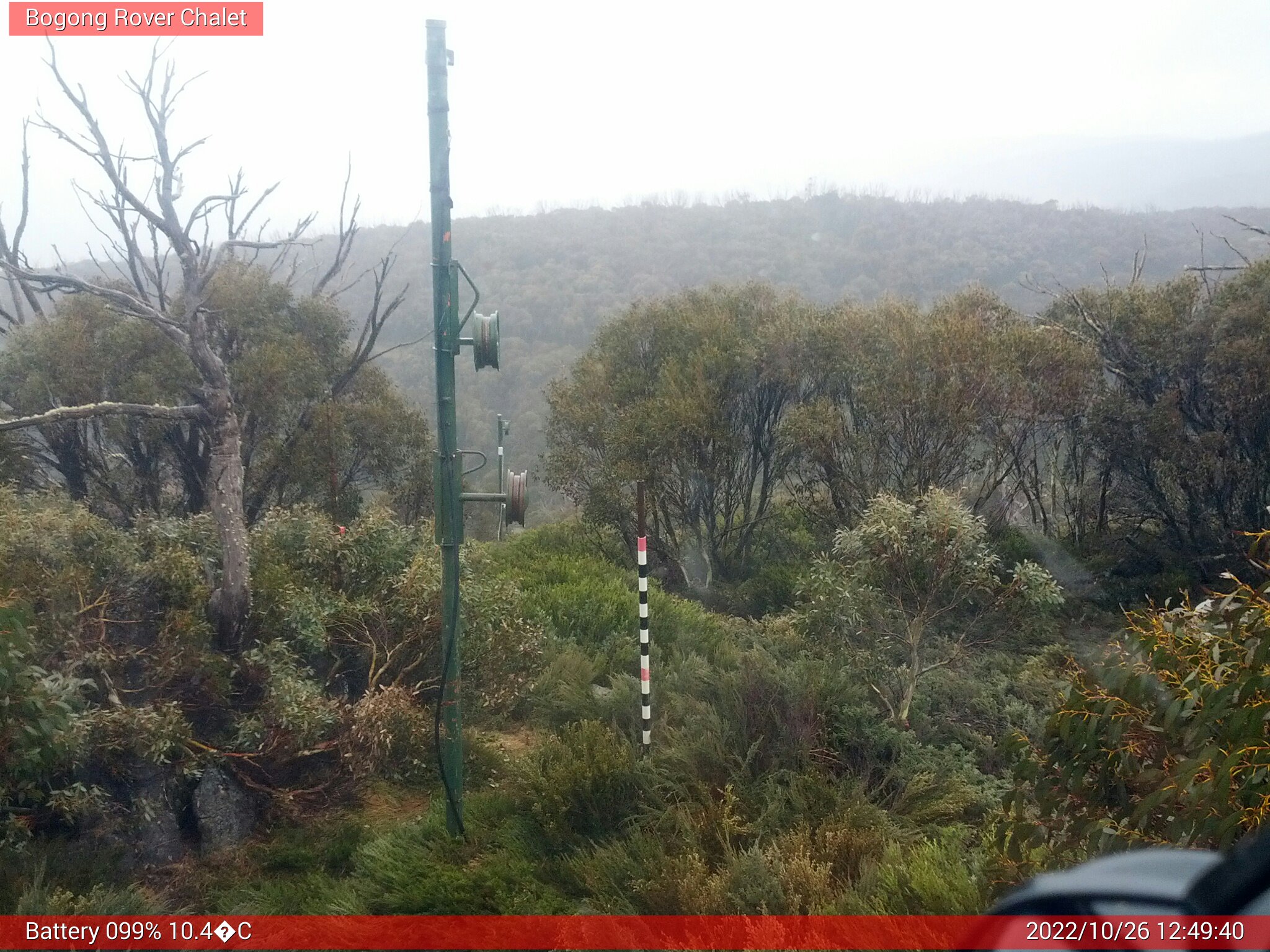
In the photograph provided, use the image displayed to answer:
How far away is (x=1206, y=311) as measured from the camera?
11.0m

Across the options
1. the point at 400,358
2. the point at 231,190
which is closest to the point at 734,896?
the point at 231,190

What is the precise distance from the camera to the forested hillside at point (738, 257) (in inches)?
799

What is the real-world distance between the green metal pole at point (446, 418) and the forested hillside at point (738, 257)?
974 cm

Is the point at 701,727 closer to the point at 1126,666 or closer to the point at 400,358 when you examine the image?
the point at 1126,666

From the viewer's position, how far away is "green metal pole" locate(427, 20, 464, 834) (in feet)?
14.8

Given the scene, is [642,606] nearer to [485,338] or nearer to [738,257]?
[485,338]

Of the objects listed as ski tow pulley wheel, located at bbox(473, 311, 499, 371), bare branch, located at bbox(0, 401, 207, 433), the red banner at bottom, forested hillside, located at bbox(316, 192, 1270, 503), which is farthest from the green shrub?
forested hillside, located at bbox(316, 192, 1270, 503)

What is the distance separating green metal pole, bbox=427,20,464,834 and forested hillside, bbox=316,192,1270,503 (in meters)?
9.74

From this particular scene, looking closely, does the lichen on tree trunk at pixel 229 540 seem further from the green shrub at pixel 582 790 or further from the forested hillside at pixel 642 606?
the green shrub at pixel 582 790

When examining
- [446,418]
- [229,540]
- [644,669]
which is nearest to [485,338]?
[446,418]

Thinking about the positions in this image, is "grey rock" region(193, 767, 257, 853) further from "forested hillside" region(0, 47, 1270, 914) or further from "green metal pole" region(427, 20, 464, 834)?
"green metal pole" region(427, 20, 464, 834)

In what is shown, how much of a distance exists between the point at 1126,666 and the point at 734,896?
6.00 feet

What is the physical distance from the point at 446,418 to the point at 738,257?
29.9 meters

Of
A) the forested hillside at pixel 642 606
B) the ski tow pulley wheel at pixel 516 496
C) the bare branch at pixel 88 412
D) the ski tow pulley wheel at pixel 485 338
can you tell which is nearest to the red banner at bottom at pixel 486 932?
the forested hillside at pixel 642 606
